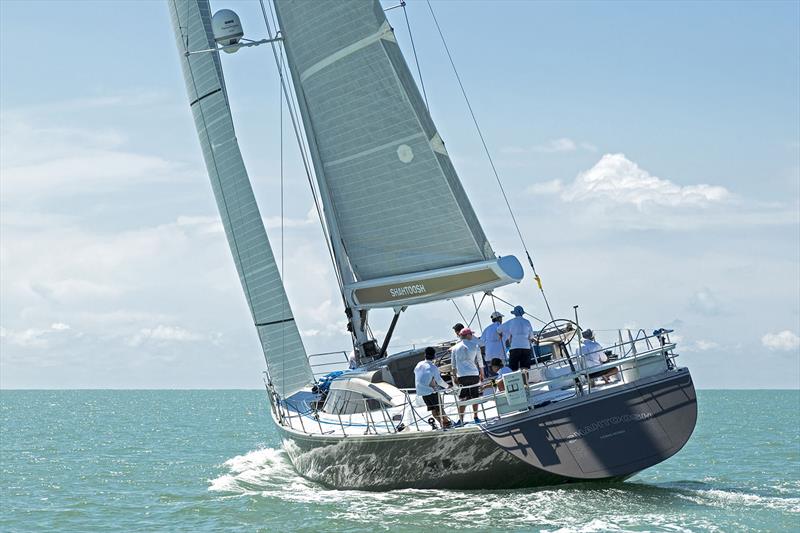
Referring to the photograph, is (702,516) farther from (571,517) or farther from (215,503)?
(215,503)

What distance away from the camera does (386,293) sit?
17.6m

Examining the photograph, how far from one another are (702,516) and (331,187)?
29.0 feet

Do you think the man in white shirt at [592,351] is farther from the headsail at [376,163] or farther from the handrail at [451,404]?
the headsail at [376,163]

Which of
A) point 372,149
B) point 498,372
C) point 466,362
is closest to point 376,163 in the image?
point 372,149

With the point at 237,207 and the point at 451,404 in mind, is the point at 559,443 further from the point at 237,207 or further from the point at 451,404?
the point at 237,207

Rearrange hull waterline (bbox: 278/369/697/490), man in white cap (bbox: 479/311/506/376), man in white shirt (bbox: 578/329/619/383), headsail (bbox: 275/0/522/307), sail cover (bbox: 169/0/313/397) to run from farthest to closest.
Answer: sail cover (bbox: 169/0/313/397) < headsail (bbox: 275/0/522/307) < man in white cap (bbox: 479/311/506/376) < man in white shirt (bbox: 578/329/619/383) < hull waterline (bbox: 278/369/697/490)

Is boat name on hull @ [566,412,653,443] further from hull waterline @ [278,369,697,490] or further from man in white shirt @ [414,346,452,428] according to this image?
man in white shirt @ [414,346,452,428]

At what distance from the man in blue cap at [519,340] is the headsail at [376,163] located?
121 inches

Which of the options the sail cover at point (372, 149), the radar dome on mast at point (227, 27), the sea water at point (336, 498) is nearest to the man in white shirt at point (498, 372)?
the sea water at point (336, 498)

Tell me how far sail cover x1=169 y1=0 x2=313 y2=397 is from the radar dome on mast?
20.9 inches

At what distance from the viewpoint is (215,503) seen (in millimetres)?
15734

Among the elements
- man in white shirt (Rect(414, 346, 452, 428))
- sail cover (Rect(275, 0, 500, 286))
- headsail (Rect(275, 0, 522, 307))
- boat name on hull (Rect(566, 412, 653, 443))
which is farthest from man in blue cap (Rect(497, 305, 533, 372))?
sail cover (Rect(275, 0, 500, 286))

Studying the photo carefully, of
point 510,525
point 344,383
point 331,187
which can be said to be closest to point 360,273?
point 331,187

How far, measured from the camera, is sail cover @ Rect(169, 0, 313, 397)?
18828 millimetres
